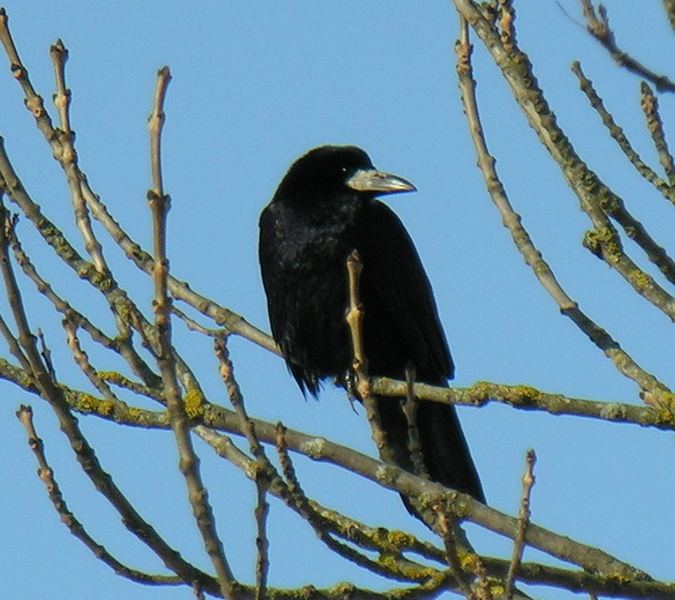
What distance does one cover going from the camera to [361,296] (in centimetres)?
616

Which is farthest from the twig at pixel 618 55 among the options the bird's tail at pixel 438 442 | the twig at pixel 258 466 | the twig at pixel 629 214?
the bird's tail at pixel 438 442

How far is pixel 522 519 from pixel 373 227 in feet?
12.4

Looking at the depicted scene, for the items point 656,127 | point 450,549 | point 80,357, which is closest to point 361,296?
point 80,357

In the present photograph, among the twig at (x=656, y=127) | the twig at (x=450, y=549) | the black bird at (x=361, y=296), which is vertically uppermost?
the black bird at (x=361, y=296)

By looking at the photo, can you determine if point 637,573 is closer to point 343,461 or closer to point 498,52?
point 343,461

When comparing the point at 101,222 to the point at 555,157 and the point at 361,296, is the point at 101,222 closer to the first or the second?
the point at 555,157

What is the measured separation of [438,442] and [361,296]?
0.69 metres

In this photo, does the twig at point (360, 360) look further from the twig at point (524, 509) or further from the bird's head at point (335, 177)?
the bird's head at point (335, 177)

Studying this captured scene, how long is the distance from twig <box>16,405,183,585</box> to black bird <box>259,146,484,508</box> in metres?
2.90

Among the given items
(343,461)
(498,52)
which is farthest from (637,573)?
(498,52)

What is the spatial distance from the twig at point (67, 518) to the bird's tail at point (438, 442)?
2829 mm

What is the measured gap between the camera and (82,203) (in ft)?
12.1

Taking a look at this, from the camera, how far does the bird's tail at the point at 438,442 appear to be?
5.87 meters

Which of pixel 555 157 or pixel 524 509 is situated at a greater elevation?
pixel 555 157
